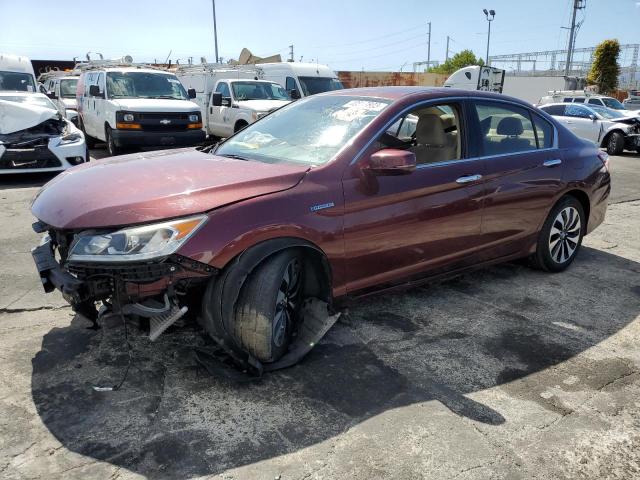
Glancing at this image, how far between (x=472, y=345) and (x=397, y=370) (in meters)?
0.66

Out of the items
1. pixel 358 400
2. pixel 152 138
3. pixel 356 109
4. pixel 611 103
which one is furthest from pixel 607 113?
pixel 358 400

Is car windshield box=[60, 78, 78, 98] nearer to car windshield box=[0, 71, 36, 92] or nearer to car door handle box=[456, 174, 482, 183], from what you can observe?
car windshield box=[0, 71, 36, 92]

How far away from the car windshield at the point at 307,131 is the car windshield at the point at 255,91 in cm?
968

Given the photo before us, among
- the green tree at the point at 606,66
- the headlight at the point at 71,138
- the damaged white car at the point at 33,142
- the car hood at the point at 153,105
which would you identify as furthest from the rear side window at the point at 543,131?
the green tree at the point at 606,66

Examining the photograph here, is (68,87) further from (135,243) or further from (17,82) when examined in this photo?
(135,243)

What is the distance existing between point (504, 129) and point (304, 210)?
2.22m

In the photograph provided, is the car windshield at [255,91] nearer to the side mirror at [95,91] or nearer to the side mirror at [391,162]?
the side mirror at [95,91]

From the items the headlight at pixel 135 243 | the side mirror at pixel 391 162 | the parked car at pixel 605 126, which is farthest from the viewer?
the parked car at pixel 605 126

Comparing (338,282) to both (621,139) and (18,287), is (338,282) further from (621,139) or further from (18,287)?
(621,139)

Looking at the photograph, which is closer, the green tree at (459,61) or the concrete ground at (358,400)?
the concrete ground at (358,400)

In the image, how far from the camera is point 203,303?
2.84m

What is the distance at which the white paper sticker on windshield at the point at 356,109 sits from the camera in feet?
12.0

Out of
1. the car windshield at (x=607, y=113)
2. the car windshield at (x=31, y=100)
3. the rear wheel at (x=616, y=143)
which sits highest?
the car windshield at (x=31, y=100)

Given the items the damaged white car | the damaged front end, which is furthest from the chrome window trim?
the damaged white car
